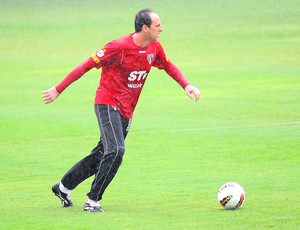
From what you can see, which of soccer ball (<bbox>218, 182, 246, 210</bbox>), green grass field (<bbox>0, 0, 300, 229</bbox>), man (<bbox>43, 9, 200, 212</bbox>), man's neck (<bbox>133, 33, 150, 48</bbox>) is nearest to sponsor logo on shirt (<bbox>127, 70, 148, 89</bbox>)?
man (<bbox>43, 9, 200, 212</bbox>)

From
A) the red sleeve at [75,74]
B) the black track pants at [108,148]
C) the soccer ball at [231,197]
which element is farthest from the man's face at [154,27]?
the soccer ball at [231,197]

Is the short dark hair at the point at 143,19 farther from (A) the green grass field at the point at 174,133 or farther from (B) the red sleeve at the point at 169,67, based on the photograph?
(A) the green grass field at the point at 174,133

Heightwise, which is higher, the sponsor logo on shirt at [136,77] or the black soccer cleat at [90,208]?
the sponsor logo on shirt at [136,77]

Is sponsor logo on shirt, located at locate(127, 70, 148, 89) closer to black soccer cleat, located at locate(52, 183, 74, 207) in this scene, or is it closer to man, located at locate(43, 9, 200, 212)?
man, located at locate(43, 9, 200, 212)

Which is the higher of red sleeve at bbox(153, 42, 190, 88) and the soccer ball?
red sleeve at bbox(153, 42, 190, 88)

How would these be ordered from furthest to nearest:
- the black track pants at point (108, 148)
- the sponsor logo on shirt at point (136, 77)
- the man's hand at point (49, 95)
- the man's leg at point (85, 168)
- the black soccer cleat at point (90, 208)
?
the man's leg at point (85, 168), the sponsor logo on shirt at point (136, 77), the black soccer cleat at point (90, 208), the black track pants at point (108, 148), the man's hand at point (49, 95)

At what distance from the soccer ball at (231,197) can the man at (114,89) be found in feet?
3.37

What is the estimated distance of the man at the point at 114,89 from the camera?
1295cm

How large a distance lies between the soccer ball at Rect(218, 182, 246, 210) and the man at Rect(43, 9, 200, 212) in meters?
1.03

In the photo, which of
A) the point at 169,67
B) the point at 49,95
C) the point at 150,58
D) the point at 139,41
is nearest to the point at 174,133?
the point at 169,67

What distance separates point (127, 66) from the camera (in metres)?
13.1

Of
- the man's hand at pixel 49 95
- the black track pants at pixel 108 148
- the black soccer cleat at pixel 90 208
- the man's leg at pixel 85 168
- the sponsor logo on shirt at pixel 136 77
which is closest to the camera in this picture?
the man's hand at pixel 49 95

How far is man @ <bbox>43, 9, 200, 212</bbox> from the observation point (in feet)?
42.5

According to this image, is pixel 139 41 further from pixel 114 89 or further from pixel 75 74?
pixel 75 74
